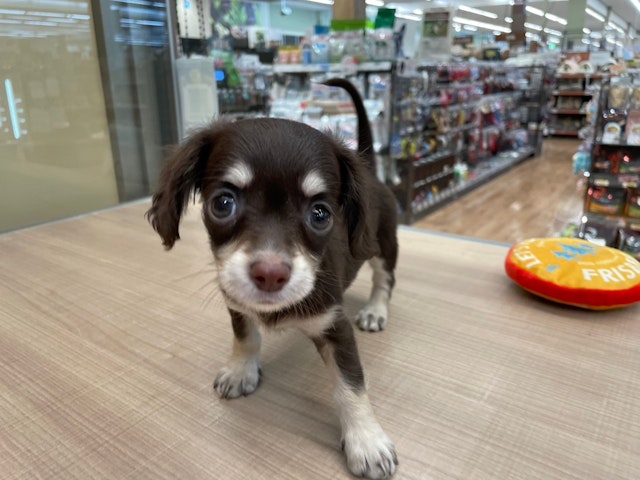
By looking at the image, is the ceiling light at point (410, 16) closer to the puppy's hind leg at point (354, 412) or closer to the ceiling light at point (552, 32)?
the ceiling light at point (552, 32)

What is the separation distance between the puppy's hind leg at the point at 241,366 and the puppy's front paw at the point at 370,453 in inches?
8.9

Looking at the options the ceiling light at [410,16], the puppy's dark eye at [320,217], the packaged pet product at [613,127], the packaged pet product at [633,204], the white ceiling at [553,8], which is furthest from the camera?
the ceiling light at [410,16]

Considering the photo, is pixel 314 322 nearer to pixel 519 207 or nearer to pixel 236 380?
pixel 236 380

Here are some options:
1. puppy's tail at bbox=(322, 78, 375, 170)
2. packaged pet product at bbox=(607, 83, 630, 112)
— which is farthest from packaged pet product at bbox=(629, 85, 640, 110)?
puppy's tail at bbox=(322, 78, 375, 170)

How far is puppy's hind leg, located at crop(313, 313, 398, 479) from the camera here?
0.65 meters

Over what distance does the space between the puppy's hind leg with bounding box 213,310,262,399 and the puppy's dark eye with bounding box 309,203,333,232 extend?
9.0 inches

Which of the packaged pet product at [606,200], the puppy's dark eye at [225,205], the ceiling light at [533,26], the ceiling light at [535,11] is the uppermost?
the ceiling light at [535,11]

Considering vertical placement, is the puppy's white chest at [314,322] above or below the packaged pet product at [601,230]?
above

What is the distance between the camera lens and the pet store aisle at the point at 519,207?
3.42m

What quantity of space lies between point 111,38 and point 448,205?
3.05 m

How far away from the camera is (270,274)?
591mm

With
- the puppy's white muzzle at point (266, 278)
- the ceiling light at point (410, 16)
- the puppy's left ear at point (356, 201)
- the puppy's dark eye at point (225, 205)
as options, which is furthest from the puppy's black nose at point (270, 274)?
the ceiling light at point (410, 16)

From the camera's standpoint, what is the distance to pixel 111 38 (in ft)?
6.15

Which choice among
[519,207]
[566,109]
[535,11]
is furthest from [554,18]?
[566,109]
